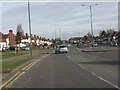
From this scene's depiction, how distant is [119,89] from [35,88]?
328cm

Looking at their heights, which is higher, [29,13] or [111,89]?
Answer: [29,13]

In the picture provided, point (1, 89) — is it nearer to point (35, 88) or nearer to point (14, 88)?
point (14, 88)

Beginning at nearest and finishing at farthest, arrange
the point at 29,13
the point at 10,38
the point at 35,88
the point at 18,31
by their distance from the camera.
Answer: the point at 35,88 < the point at 29,13 < the point at 18,31 < the point at 10,38

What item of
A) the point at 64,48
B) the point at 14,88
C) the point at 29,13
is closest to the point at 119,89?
the point at 14,88

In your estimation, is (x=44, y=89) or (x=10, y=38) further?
(x=10, y=38)

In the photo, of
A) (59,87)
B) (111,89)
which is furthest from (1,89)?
(111,89)

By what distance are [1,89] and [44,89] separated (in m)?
1.88

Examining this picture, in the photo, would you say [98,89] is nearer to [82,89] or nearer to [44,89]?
[82,89]

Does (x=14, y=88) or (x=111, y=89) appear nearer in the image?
(x=111, y=89)

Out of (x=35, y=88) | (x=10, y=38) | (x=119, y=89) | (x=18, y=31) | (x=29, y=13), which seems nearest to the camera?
(x=119, y=89)

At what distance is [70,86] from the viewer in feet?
46.2

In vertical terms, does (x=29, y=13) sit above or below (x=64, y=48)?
above

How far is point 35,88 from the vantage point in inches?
543

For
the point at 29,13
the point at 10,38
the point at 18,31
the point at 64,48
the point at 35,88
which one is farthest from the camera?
the point at 10,38
